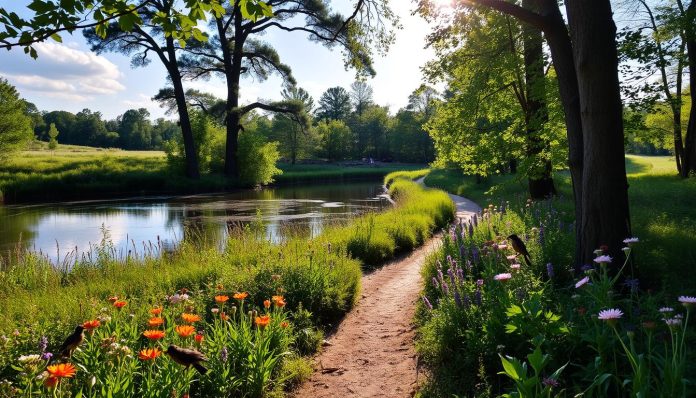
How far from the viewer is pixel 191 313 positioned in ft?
14.3

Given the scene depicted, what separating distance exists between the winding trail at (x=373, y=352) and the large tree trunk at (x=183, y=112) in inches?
1146

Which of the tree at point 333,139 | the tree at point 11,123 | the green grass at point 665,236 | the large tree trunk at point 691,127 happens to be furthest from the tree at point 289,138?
the green grass at point 665,236

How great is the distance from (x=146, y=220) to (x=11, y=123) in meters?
21.8

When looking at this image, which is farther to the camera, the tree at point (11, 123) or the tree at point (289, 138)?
the tree at point (289, 138)

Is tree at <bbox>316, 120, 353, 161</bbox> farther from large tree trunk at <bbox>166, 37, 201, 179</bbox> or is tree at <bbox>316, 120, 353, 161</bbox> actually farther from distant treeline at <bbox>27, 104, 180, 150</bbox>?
large tree trunk at <bbox>166, 37, 201, 179</bbox>

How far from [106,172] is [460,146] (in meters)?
28.6

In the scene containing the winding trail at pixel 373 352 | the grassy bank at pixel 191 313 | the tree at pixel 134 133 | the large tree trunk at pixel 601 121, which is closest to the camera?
the grassy bank at pixel 191 313

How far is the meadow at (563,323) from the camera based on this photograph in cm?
235

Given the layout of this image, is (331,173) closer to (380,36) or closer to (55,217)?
(55,217)

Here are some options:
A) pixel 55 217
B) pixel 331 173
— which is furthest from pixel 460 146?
pixel 331 173

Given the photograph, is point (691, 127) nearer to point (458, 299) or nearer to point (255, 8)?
point (458, 299)

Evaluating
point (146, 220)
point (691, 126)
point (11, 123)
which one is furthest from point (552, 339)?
point (11, 123)

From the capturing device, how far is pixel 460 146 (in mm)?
14023

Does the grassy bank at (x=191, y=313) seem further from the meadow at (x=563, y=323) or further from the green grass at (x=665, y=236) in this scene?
the green grass at (x=665, y=236)
